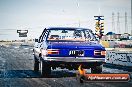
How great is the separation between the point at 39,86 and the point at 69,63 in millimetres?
1943

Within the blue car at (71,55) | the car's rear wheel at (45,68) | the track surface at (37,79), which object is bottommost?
the track surface at (37,79)

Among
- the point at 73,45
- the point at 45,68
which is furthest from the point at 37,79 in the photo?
the point at 73,45

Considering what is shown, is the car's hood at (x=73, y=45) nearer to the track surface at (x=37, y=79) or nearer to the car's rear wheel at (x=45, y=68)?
the car's rear wheel at (x=45, y=68)

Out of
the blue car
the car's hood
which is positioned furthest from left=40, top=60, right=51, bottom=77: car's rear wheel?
the car's hood

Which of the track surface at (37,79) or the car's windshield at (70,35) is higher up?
the car's windshield at (70,35)

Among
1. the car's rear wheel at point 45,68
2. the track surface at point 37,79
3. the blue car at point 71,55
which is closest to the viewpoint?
the track surface at point 37,79

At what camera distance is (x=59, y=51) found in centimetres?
1007

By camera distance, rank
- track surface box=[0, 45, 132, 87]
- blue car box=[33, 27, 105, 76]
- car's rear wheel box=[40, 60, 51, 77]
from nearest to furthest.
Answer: track surface box=[0, 45, 132, 87] < blue car box=[33, 27, 105, 76] < car's rear wheel box=[40, 60, 51, 77]

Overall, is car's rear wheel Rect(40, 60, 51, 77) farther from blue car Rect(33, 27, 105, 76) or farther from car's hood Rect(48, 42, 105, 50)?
car's hood Rect(48, 42, 105, 50)

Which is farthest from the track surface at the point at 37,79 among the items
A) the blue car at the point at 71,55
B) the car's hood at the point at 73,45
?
the car's hood at the point at 73,45

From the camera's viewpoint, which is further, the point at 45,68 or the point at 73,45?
the point at 45,68

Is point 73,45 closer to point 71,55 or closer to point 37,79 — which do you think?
point 71,55

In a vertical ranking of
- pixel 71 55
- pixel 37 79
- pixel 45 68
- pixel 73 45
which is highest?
pixel 73 45

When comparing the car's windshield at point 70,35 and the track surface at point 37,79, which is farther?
the car's windshield at point 70,35
